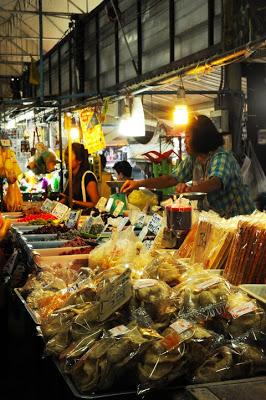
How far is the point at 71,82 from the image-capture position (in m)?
13.1

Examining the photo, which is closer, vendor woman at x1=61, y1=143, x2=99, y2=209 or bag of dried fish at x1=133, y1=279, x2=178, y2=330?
bag of dried fish at x1=133, y1=279, x2=178, y2=330

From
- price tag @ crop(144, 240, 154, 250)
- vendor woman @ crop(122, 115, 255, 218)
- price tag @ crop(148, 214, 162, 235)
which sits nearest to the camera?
price tag @ crop(144, 240, 154, 250)

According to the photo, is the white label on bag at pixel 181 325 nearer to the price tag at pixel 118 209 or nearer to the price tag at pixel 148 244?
the price tag at pixel 148 244

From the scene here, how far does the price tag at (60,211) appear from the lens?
251 inches

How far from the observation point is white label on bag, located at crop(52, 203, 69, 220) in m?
6.38

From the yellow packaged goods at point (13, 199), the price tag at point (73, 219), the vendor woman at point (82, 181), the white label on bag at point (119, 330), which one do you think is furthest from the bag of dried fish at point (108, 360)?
the yellow packaged goods at point (13, 199)

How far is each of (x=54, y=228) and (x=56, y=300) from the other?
2.63 metres

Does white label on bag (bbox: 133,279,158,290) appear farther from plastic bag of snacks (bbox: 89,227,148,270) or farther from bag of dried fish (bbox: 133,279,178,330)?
plastic bag of snacks (bbox: 89,227,148,270)

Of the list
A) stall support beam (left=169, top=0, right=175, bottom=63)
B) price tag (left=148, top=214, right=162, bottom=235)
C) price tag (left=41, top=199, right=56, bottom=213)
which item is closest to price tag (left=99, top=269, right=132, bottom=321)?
price tag (left=148, top=214, right=162, bottom=235)

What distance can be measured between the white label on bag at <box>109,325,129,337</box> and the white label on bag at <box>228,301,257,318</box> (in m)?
0.45

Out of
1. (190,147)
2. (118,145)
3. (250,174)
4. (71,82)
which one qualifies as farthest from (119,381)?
(118,145)

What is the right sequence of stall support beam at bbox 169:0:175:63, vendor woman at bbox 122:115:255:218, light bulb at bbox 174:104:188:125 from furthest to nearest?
stall support beam at bbox 169:0:175:63 < light bulb at bbox 174:104:188:125 < vendor woman at bbox 122:115:255:218

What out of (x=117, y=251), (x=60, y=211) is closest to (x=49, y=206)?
(x=60, y=211)

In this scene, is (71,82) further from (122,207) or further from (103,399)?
(103,399)
